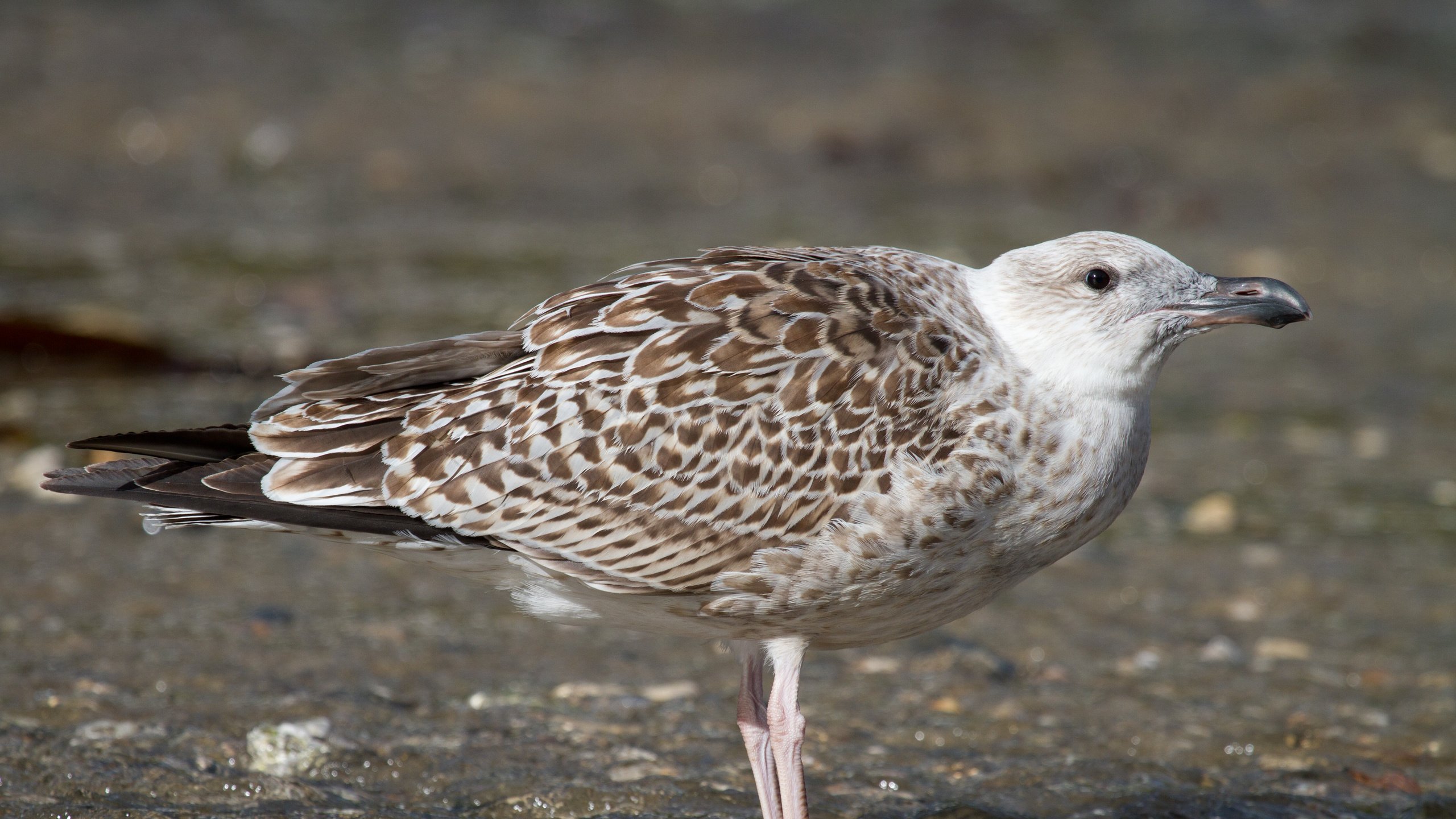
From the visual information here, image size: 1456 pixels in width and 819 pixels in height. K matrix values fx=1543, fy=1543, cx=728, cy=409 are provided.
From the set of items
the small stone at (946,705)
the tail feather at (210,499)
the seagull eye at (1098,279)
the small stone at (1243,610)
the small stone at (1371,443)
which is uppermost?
the seagull eye at (1098,279)

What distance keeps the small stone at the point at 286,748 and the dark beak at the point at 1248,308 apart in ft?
9.11

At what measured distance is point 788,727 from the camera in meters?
4.21

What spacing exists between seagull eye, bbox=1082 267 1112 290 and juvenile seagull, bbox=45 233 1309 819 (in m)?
0.01

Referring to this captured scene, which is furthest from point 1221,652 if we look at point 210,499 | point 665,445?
point 210,499

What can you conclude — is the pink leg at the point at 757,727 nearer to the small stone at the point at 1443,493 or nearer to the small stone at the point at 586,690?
the small stone at the point at 586,690

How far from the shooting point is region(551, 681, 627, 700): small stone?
5.20 metres

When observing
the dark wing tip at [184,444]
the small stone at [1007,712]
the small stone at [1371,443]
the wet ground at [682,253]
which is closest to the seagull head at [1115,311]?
the wet ground at [682,253]

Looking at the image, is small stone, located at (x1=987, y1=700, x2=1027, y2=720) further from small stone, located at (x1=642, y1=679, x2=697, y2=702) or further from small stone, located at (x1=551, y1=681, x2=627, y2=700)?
small stone, located at (x1=551, y1=681, x2=627, y2=700)

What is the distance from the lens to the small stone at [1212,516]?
22.3 feet

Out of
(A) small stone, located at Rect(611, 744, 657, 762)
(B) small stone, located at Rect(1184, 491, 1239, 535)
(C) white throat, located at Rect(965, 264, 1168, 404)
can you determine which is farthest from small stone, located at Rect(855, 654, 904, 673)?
(B) small stone, located at Rect(1184, 491, 1239, 535)

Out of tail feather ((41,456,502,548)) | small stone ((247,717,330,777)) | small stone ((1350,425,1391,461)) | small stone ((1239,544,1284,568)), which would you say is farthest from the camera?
small stone ((1350,425,1391,461))

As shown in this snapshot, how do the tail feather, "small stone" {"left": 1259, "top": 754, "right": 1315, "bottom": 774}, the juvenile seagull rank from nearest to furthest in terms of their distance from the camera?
1. the tail feather
2. the juvenile seagull
3. "small stone" {"left": 1259, "top": 754, "right": 1315, "bottom": 774}

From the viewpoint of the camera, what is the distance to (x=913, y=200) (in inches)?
444

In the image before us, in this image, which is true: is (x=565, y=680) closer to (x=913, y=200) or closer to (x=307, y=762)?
(x=307, y=762)
